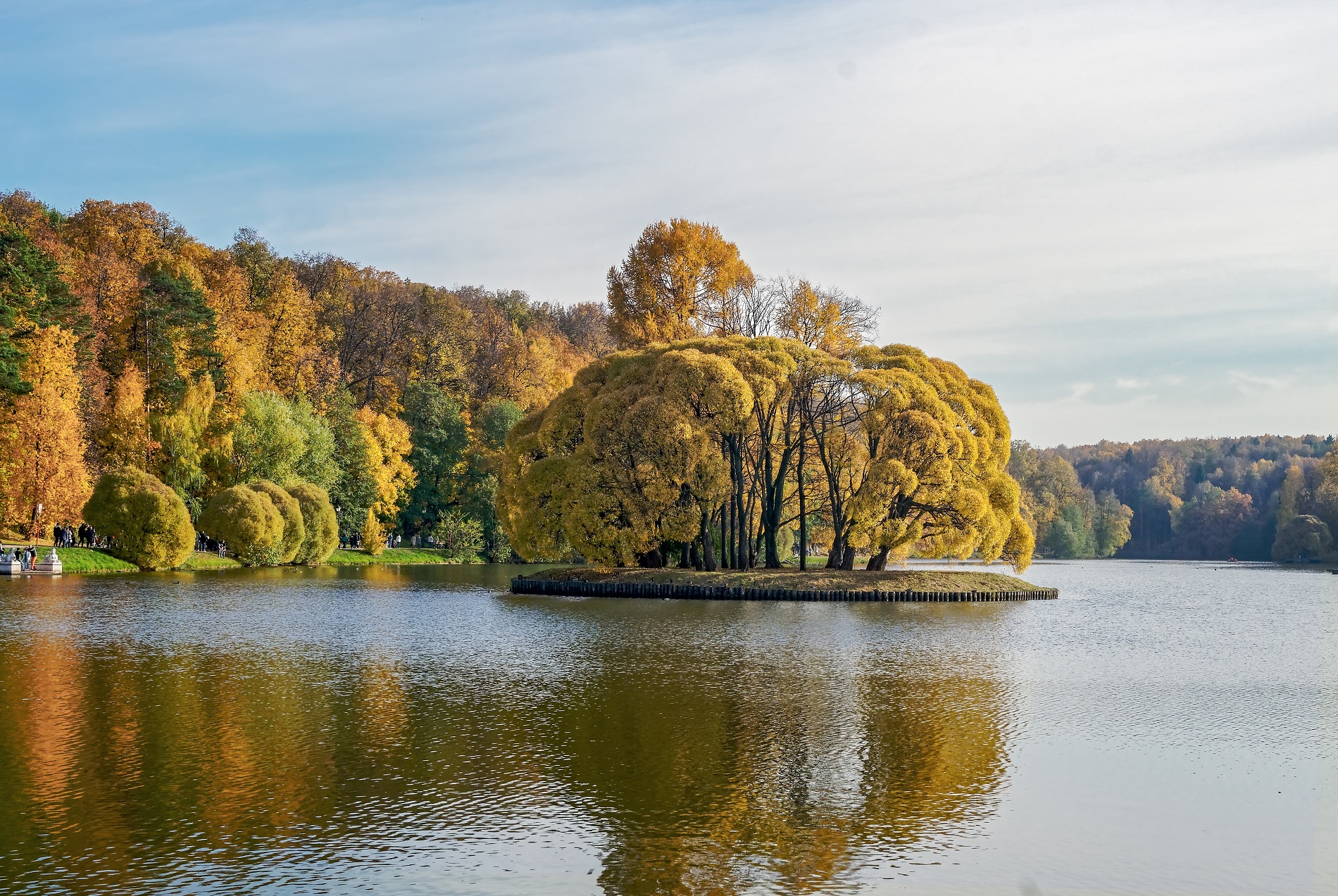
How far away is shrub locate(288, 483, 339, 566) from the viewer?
73.4 metres

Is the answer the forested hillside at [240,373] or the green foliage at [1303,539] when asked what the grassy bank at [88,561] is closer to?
the forested hillside at [240,373]

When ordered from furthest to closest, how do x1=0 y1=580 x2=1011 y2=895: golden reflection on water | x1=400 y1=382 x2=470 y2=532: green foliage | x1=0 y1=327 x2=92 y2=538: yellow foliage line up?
x1=400 y1=382 x2=470 y2=532: green foliage, x1=0 y1=327 x2=92 y2=538: yellow foliage, x1=0 y1=580 x2=1011 y2=895: golden reflection on water

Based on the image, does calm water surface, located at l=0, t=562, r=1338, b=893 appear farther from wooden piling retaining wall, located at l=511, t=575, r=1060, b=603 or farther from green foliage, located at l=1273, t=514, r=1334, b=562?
green foliage, located at l=1273, t=514, r=1334, b=562

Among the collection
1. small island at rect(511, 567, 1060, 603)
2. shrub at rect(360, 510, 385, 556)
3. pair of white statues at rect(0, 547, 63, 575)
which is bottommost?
small island at rect(511, 567, 1060, 603)

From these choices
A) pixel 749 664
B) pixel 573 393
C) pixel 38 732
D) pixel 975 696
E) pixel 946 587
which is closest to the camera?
pixel 38 732

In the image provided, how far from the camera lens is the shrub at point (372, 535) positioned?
270 ft

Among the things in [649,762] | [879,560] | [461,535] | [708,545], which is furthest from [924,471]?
[461,535]

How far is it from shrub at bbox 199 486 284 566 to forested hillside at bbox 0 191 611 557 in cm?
297

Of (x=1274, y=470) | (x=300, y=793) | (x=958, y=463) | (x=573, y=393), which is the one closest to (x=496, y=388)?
(x=573, y=393)

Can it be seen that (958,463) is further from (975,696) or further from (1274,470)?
(1274,470)

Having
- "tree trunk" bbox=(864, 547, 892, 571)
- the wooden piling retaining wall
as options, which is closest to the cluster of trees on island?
"tree trunk" bbox=(864, 547, 892, 571)

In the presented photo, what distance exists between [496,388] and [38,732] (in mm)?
79401

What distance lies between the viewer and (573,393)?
56.9 m

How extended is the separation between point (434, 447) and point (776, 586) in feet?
155
